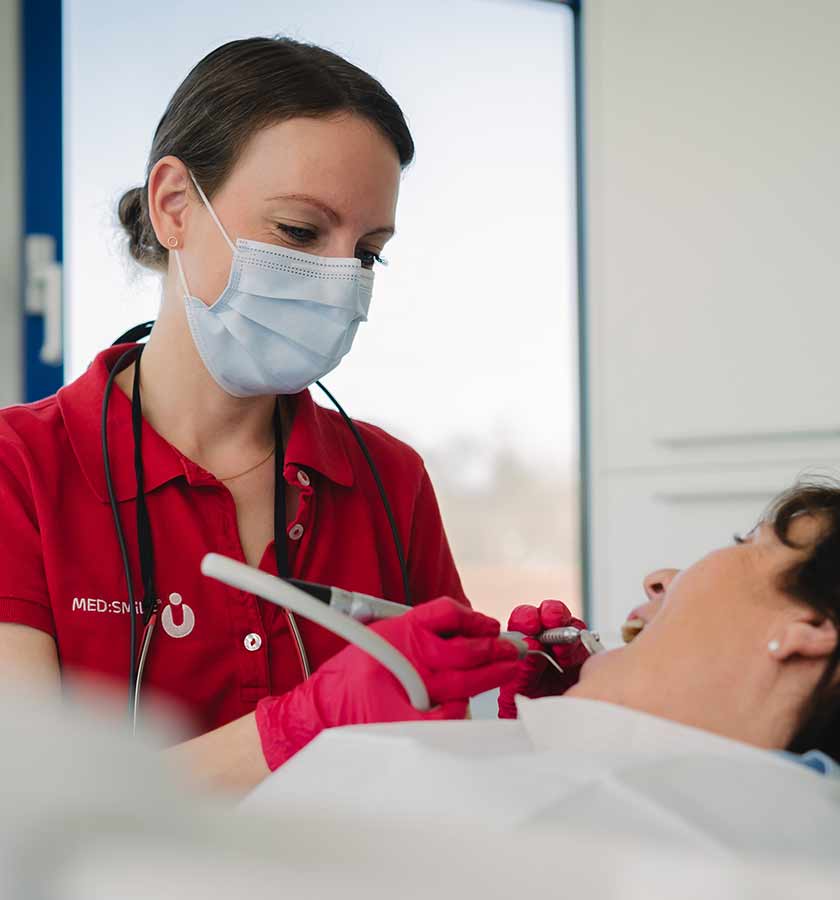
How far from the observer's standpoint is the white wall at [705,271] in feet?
8.09

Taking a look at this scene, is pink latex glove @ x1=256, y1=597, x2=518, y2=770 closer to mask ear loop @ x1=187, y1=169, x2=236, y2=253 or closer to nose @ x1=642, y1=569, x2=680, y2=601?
nose @ x1=642, y1=569, x2=680, y2=601

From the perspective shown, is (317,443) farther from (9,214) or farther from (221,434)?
(9,214)

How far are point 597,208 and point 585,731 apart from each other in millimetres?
2043

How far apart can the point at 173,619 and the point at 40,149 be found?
1397 millimetres

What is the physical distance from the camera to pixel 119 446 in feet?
4.38

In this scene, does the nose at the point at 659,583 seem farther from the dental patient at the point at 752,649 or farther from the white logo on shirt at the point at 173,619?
the white logo on shirt at the point at 173,619

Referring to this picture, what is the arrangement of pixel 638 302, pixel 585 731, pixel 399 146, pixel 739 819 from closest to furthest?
pixel 739 819 < pixel 585 731 < pixel 399 146 < pixel 638 302

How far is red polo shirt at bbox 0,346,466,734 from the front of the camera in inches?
48.5

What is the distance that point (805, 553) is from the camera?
1012 mm

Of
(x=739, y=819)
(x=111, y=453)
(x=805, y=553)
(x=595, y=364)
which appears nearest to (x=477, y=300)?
(x=595, y=364)

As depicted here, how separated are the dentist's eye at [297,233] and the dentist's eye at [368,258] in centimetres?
7

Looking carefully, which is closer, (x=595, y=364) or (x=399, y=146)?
(x=399, y=146)

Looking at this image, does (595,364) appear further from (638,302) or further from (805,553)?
(805,553)

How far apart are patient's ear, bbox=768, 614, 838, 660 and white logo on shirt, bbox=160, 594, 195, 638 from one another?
0.65 m
